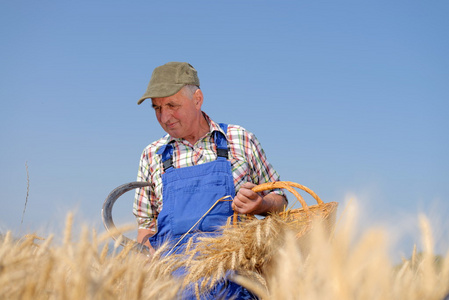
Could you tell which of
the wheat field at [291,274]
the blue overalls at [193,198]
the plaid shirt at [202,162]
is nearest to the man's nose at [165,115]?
the plaid shirt at [202,162]

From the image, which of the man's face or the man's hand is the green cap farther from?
the man's hand

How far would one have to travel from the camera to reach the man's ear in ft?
10.6

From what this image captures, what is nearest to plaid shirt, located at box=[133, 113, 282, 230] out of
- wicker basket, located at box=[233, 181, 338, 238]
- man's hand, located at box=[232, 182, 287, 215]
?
man's hand, located at box=[232, 182, 287, 215]

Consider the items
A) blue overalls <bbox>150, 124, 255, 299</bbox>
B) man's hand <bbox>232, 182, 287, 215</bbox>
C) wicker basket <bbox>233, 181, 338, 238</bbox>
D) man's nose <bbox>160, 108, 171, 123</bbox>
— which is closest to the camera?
wicker basket <bbox>233, 181, 338, 238</bbox>

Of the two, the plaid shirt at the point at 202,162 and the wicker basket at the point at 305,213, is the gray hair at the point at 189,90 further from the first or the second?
the wicker basket at the point at 305,213

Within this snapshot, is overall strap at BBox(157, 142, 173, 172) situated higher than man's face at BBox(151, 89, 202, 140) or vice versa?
man's face at BBox(151, 89, 202, 140)

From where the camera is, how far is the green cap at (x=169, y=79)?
9.98ft

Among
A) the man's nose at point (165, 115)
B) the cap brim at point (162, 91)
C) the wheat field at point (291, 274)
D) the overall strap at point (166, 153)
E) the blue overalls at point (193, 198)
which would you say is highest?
the cap brim at point (162, 91)

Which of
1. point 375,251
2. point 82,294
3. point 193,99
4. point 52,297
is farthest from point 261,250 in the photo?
point 193,99

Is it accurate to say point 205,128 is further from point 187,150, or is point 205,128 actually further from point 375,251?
point 375,251

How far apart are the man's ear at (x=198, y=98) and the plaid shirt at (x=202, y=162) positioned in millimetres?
138

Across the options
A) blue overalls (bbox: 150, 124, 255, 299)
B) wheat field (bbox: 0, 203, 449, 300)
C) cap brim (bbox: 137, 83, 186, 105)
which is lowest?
wheat field (bbox: 0, 203, 449, 300)

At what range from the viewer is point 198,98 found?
3.26 meters

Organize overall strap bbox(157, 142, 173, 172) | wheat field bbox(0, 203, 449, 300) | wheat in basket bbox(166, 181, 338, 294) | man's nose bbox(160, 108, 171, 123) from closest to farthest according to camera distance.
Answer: wheat field bbox(0, 203, 449, 300) → wheat in basket bbox(166, 181, 338, 294) → man's nose bbox(160, 108, 171, 123) → overall strap bbox(157, 142, 173, 172)
